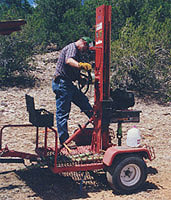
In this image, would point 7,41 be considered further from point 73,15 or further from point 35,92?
point 73,15

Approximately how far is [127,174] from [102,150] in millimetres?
519

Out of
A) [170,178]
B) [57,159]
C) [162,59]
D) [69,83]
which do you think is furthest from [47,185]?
[162,59]

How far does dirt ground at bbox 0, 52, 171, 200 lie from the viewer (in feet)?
16.0

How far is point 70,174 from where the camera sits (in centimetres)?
Answer: 562

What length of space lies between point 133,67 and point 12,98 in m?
3.78

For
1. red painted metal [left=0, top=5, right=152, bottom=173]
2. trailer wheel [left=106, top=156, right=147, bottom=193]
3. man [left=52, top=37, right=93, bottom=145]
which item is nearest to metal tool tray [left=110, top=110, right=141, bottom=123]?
red painted metal [left=0, top=5, right=152, bottom=173]

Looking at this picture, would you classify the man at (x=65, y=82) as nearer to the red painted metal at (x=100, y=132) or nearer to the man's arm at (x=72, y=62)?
the man's arm at (x=72, y=62)

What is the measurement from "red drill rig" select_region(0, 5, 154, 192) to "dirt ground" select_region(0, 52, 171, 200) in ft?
0.81

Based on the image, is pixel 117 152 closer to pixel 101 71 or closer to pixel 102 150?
pixel 102 150

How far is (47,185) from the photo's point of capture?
515 centimetres

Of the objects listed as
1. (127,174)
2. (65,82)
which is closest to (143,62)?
(65,82)

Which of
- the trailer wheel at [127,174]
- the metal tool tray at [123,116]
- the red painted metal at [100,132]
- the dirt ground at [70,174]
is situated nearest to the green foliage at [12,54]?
the dirt ground at [70,174]

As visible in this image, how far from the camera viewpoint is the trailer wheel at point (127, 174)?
486 centimetres

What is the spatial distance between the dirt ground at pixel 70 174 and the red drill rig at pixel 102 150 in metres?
0.25
